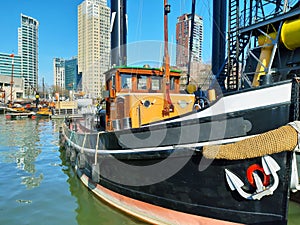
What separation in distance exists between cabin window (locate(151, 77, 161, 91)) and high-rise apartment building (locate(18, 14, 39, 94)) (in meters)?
108

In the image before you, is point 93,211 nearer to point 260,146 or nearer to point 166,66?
point 166,66

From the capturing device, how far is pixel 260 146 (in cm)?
317

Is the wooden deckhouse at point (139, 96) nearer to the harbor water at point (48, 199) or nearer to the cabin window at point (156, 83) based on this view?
the cabin window at point (156, 83)

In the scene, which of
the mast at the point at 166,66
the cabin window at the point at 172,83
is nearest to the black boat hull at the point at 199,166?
the mast at the point at 166,66

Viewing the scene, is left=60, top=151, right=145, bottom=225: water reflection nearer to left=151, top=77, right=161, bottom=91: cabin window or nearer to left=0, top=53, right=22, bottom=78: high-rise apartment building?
left=151, top=77, right=161, bottom=91: cabin window

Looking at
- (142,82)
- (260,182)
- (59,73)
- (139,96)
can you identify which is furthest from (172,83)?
(59,73)

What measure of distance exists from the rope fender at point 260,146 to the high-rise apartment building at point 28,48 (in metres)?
111

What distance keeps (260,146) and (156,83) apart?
3.39 metres

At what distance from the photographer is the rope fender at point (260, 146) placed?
9.88 ft

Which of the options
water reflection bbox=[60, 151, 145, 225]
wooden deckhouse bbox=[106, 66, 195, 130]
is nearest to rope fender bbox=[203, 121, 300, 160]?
wooden deckhouse bbox=[106, 66, 195, 130]

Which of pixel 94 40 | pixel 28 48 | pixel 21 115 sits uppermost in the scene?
pixel 28 48

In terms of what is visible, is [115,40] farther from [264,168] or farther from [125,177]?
[264,168]

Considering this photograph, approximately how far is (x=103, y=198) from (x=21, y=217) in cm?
173

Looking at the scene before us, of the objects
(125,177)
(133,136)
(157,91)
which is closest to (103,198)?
(125,177)
